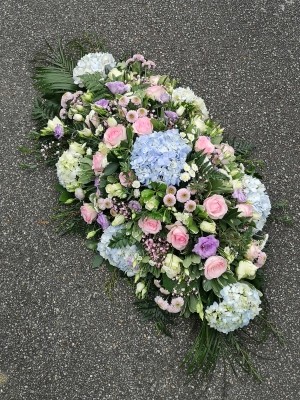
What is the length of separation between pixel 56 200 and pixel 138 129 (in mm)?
543

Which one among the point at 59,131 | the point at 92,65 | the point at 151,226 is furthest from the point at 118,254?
the point at 92,65

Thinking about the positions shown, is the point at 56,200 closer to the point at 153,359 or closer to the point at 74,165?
the point at 74,165

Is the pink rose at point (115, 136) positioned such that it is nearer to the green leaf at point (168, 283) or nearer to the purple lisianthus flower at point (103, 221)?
the purple lisianthus flower at point (103, 221)

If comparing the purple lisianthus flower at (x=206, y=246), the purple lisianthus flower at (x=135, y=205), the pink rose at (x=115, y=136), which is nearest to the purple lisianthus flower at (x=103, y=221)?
the purple lisianthus flower at (x=135, y=205)

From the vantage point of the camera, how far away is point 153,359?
87.5 inches

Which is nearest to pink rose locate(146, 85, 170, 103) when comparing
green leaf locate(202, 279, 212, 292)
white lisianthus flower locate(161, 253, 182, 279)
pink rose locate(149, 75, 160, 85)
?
pink rose locate(149, 75, 160, 85)

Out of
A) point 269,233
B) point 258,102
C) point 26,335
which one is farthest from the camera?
point 258,102

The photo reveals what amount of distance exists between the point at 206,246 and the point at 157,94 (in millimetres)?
701

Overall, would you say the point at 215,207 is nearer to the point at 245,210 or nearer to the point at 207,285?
the point at 245,210

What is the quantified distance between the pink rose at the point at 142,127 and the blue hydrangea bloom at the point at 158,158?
0.19 ft

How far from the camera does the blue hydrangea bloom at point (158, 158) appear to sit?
2057mm

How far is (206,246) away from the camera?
208 cm

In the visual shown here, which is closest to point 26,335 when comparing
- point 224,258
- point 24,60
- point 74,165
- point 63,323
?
point 63,323

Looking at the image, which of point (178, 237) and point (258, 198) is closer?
point (178, 237)
